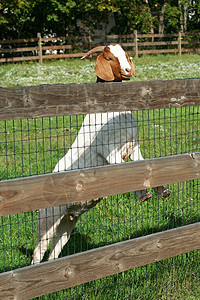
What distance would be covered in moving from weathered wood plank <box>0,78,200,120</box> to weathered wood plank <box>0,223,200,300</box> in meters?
0.96

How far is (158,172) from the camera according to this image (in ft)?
9.66

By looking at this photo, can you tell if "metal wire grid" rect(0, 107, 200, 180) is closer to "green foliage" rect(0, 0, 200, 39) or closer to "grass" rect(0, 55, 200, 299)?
"grass" rect(0, 55, 200, 299)

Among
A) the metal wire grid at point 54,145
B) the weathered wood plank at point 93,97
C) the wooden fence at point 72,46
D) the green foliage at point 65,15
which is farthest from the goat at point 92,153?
A: the green foliage at point 65,15

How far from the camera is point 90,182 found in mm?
2658

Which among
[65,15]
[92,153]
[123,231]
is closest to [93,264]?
[92,153]

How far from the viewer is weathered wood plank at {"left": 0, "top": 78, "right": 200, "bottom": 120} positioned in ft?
8.07

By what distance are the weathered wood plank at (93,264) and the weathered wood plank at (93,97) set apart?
96cm

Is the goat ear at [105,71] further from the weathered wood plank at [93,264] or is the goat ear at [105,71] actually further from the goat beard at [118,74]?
the weathered wood plank at [93,264]

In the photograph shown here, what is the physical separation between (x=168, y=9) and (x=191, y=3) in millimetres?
4727

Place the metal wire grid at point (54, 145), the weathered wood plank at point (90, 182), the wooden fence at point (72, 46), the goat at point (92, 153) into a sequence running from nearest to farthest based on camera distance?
the weathered wood plank at point (90, 182)
the metal wire grid at point (54, 145)
the goat at point (92, 153)
the wooden fence at point (72, 46)

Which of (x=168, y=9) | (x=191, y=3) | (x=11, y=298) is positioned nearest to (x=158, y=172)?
(x=11, y=298)

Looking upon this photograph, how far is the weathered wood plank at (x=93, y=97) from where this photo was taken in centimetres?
246

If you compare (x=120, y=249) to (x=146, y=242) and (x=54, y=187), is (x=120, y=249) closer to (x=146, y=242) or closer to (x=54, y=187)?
(x=146, y=242)

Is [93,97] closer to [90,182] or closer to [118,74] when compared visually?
[90,182]
